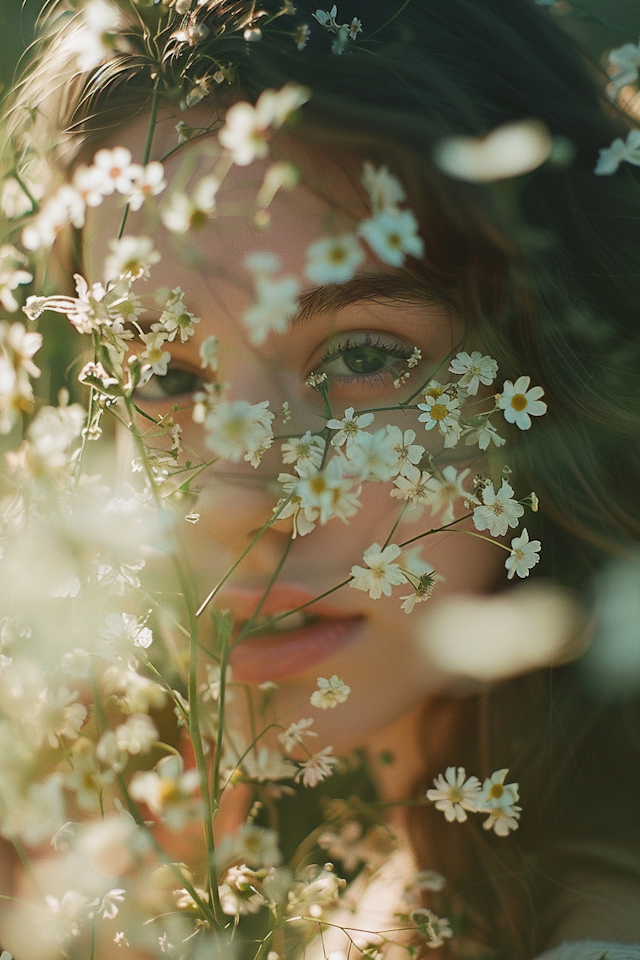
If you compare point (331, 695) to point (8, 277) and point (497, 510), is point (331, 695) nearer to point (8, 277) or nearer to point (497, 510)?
point (497, 510)

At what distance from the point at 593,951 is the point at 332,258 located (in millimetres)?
700

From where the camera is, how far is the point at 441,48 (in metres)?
0.72

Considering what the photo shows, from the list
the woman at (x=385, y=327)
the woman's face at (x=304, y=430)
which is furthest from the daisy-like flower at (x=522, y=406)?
the woman's face at (x=304, y=430)

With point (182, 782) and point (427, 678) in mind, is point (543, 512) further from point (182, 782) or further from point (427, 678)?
point (182, 782)

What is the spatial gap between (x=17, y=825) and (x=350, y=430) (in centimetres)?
27

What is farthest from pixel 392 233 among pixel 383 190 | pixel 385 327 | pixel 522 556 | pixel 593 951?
pixel 593 951

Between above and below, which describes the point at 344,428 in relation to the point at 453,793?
above

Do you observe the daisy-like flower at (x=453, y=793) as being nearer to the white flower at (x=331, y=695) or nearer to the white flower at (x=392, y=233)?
the white flower at (x=331, y=695)

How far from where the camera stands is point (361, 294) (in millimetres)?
669

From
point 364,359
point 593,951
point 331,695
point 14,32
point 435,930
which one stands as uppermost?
point 14,32

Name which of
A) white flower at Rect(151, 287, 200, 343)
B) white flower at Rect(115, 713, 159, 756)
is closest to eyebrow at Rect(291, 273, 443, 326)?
white flower at Rect(151, 287, 200, 343)

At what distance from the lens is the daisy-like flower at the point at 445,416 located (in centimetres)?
47

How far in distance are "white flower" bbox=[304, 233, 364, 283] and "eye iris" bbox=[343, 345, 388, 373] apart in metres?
0.37

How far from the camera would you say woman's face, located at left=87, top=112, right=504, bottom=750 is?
654 mm
